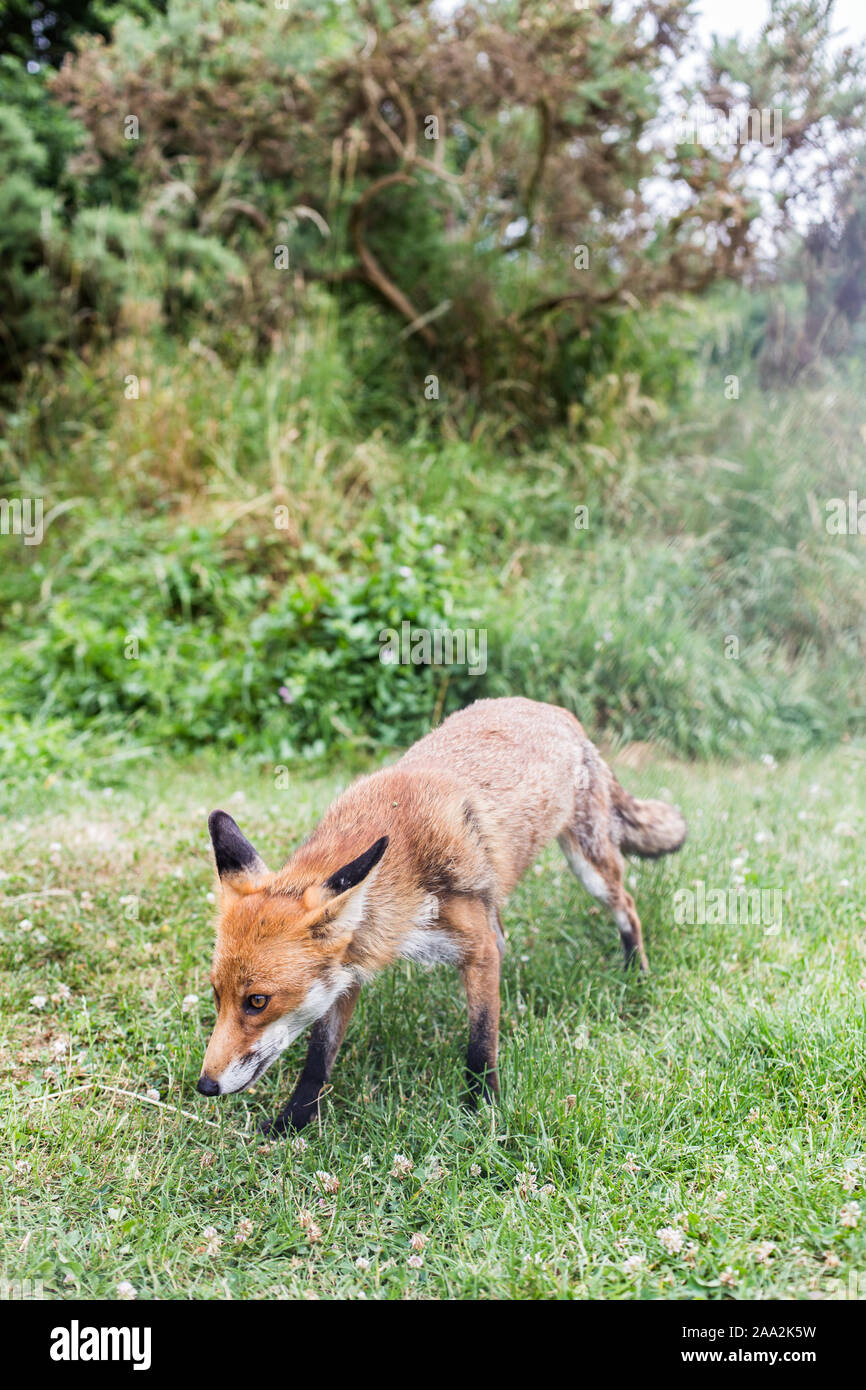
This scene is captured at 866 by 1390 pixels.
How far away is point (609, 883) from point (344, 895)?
1.54 m

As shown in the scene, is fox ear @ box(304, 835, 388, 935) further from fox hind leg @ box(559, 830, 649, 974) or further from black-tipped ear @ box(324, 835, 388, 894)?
fox hind leg @ box(559, 830, 649, 974)

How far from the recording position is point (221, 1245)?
2670mm

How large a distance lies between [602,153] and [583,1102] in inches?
350

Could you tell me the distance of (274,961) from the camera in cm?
273

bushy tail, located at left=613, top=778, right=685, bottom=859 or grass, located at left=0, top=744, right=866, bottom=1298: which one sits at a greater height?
bushy tail, located at left=613, top=778, right=685, bottom=859

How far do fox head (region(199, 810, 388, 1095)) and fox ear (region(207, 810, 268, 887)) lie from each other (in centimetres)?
9

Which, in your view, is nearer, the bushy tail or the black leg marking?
the black leg marking

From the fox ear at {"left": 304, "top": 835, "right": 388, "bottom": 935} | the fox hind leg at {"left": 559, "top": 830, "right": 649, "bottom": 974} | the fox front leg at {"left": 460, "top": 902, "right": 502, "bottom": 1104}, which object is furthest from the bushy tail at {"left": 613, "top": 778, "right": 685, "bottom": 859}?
the fox ear at {"left": 304, "top": 835, "right": 388, "bottom": 935}

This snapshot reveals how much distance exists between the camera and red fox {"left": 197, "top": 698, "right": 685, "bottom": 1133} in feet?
9.00

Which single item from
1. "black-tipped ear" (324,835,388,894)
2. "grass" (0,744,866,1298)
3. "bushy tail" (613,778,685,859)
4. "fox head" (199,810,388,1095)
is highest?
"black-tipped ear" (324,835,388,894)

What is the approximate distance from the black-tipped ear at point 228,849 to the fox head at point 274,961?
101 millimetres

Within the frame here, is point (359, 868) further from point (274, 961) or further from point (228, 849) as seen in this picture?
point (228, 849)

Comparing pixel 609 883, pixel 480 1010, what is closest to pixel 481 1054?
pixel 480 1010
